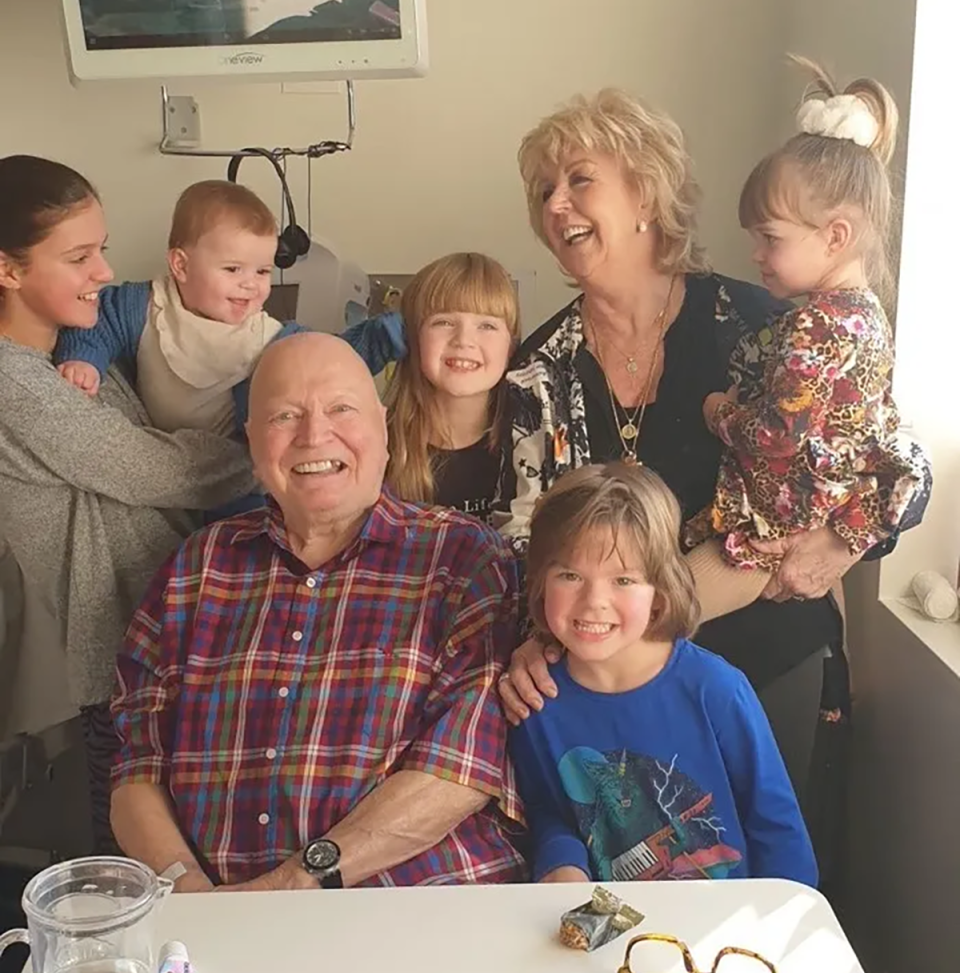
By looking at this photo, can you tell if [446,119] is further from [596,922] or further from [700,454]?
[596,922]

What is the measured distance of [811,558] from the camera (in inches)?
71.1

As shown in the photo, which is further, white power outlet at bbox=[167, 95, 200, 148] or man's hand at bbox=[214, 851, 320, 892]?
white power outlet at bbox=[167, 95, 200, 148]

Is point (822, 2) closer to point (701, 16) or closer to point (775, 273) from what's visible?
point (701, 16)

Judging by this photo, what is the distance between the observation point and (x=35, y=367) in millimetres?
1873

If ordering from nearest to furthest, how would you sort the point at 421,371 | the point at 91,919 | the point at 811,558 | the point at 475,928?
the point at 91,919, the point at 475,928, the point at 811,558, the point at 421,371

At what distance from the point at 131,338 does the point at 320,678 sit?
2.64 feet

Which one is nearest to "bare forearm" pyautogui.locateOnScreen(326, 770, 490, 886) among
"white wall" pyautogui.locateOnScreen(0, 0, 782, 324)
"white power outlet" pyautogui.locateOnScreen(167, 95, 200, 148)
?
"white wall" pyautogui.locateOnScreen(0, 0, 782, 324)

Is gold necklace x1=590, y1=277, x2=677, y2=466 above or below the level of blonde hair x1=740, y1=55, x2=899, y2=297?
below

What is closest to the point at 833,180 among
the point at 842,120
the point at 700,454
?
the point at 842,120

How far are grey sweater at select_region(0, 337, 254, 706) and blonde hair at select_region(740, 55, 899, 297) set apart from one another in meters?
0.98

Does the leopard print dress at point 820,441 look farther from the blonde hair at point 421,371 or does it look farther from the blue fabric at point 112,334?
the blue fabric at point 112,334

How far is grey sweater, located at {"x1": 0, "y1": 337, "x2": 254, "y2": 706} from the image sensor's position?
1868mm

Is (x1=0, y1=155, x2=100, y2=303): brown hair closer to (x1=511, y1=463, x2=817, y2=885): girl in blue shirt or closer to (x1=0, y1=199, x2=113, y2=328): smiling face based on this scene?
(x1=0, y1=199, x2=113, y2=328): smiling face

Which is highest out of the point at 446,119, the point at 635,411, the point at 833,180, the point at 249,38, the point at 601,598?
the point at 249,38
